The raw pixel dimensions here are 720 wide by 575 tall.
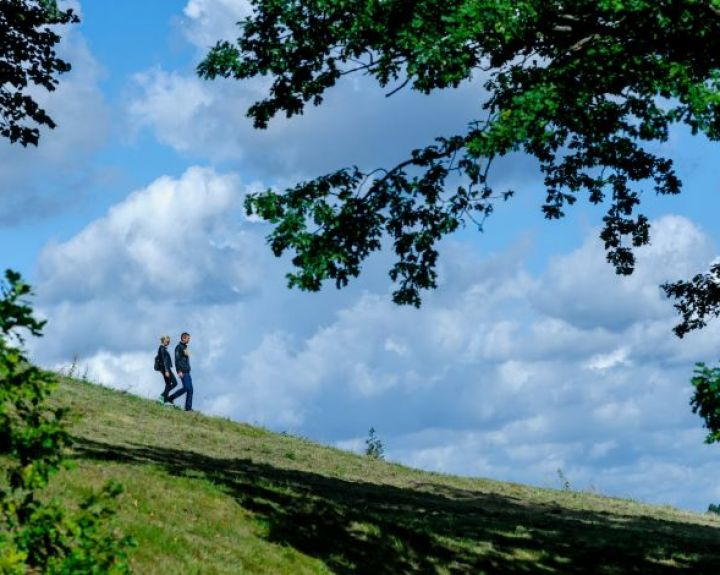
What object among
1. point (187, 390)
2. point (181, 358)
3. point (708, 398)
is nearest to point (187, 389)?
point (187, 390)

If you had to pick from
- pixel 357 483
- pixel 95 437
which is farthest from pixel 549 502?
pixel 95 437

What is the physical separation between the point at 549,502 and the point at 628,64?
15067mm

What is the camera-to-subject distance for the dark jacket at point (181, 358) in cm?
3456

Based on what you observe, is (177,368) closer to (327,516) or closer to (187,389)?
(187,389)

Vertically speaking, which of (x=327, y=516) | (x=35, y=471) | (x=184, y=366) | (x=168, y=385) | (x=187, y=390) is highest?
(x=184, y=366)

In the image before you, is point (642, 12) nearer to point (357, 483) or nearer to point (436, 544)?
point (436, 544)

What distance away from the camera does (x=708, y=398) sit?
1198 centimetres

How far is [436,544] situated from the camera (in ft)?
63.4

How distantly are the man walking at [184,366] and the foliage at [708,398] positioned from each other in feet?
79.8

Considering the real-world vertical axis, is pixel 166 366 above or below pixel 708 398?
above

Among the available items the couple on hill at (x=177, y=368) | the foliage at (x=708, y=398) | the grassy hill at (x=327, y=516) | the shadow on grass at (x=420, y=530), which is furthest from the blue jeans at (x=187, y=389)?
the foliage at (x=708, y=398)

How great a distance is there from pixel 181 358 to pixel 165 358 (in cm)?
77

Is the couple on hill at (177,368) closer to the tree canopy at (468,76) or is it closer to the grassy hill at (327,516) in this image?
the grassy hill at (327,516)

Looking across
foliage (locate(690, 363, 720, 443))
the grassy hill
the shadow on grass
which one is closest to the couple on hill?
the grassy hill
